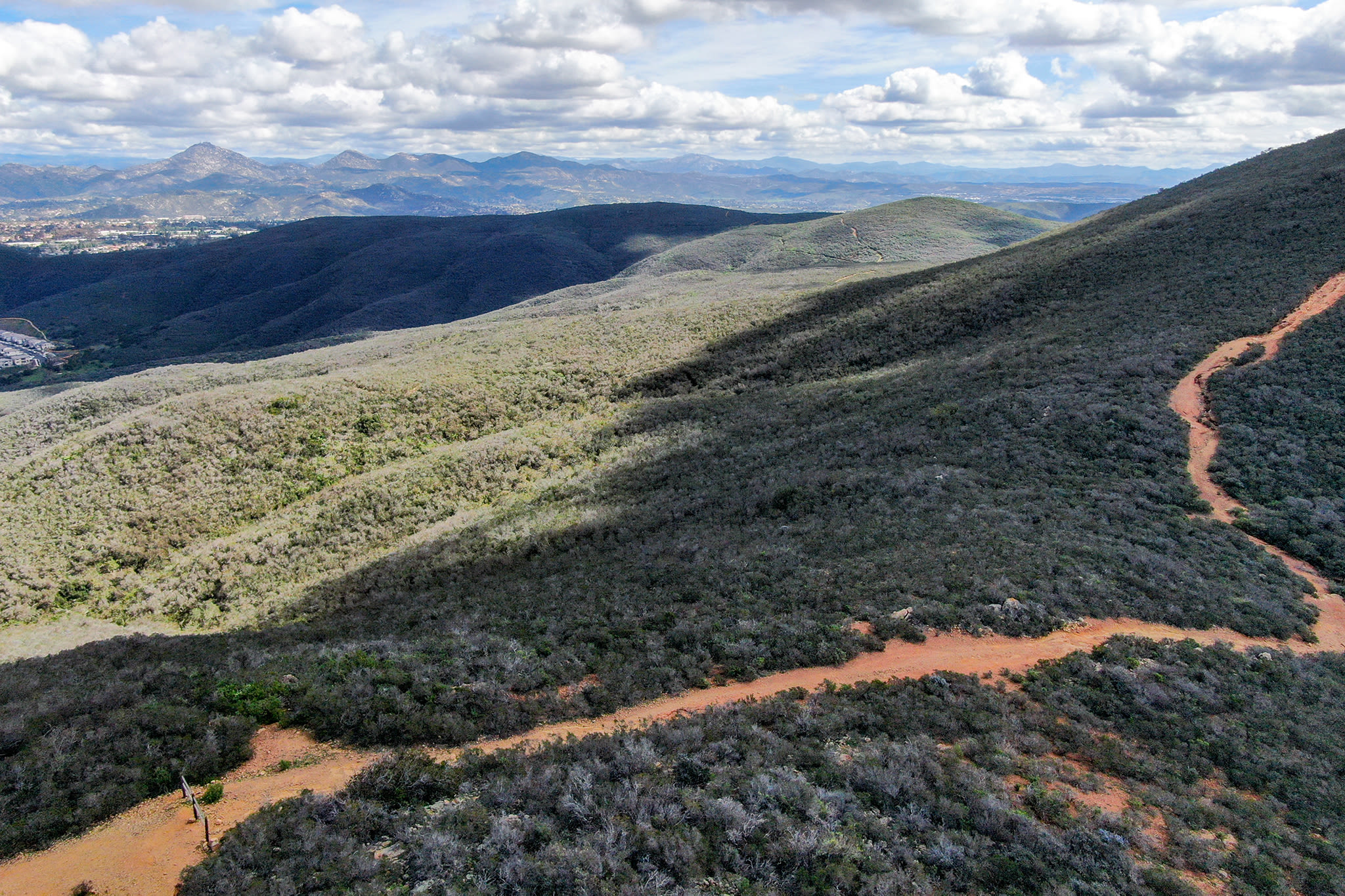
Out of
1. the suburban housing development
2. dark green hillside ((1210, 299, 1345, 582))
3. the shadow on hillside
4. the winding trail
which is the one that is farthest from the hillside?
the suburban housing development

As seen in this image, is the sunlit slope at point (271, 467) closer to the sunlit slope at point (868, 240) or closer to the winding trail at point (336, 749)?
the winding trail at point (336, 749)

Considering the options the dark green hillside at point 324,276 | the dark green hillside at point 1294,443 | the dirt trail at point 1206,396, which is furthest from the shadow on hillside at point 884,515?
the dark green hillside at point 324,276

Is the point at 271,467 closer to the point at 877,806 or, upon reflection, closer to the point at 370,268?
the point at 877,806

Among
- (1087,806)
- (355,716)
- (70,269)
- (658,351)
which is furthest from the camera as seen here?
(70,269)

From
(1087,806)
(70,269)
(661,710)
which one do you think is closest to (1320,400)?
(1087,806)

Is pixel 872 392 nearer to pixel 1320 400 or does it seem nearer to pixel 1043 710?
pixel 1320 400
